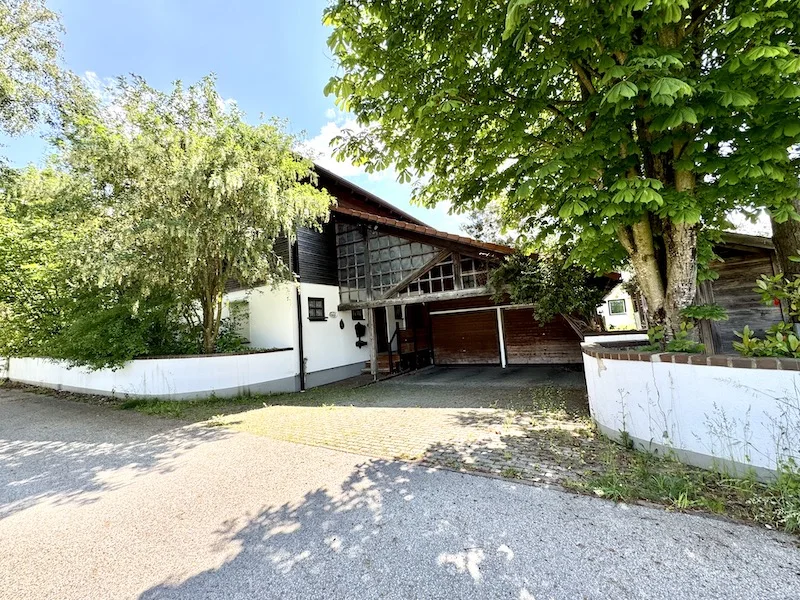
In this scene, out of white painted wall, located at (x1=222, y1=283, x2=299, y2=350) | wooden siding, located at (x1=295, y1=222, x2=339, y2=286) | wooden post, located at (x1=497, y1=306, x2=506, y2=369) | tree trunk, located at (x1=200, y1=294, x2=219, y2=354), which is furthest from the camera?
wooden post, located at (x1=497, y1=306, x2=506, y2=369)

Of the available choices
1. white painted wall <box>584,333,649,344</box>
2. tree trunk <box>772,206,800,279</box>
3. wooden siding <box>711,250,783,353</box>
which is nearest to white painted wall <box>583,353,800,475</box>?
white painted wall <box>584,333,649,344</box>

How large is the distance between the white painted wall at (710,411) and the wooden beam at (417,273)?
5.77 metres

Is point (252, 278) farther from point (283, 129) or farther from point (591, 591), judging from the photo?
point (591, 591)

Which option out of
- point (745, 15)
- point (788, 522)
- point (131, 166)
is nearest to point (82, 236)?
point (131, 166)

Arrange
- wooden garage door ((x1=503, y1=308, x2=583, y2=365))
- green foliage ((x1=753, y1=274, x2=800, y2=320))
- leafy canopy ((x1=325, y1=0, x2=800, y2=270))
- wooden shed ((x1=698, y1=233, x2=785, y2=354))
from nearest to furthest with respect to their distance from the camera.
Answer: leafy canopy ((x1=325, y1=0, x2=800, y2=270))
green foliage ((x1=753, y1=274, x2=800, y2=320))
wooden shed ((x1=698, y1=233, x2=785, y2=354))
wooden garage door ((x1=503, y1=308, x2=583, y2=365))

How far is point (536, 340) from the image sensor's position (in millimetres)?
12281

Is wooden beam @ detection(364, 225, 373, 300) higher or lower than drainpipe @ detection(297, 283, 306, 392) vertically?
higher

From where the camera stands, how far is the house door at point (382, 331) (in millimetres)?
12914

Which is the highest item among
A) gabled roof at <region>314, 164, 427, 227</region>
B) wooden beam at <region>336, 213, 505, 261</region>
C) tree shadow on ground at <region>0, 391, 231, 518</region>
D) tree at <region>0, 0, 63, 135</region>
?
tree at <region>0, 0, 63, 135</region>

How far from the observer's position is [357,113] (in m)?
4.84

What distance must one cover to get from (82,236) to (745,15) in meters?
10.4

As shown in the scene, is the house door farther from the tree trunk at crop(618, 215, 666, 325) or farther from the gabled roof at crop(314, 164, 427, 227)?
the tree trunk at crop(618, 215, 666, 325)

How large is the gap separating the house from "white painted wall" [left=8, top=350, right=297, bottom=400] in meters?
0.70

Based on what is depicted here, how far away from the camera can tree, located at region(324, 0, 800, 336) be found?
302cm
